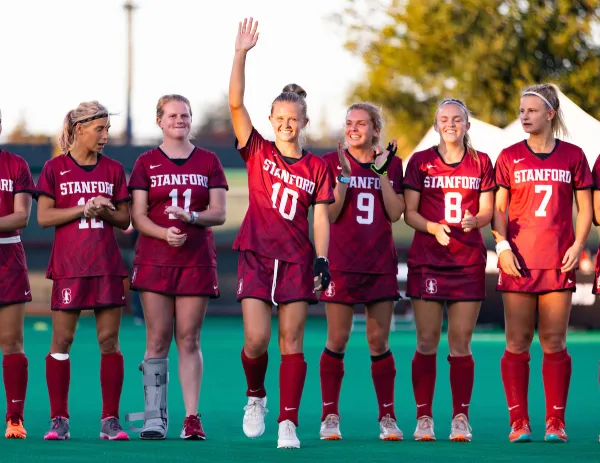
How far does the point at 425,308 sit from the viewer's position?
8594 millimetres

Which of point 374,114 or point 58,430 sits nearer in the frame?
point 58,430

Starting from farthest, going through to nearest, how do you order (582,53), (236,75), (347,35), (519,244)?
1. (347,35)
2. (582,53)
3. (519,244)
4. (236,75)

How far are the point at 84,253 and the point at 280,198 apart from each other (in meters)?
1.24

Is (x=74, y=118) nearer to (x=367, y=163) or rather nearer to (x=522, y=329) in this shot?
(x=367, y=163)

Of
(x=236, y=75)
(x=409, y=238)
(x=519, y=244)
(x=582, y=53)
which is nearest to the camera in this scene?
(x=236, y=75)

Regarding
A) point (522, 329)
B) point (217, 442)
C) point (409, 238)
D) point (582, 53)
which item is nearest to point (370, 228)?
point (522, 329)

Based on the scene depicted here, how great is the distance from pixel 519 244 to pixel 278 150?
61.2 inches

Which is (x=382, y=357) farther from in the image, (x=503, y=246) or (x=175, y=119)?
(x=175, y=119)

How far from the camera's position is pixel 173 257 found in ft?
27.7

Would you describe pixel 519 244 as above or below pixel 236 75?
below

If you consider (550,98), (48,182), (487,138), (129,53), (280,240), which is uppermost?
(129,53)

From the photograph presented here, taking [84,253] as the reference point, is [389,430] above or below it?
below

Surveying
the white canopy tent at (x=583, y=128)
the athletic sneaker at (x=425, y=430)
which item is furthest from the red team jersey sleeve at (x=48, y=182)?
the white canopy tent at (x=583, y=128)

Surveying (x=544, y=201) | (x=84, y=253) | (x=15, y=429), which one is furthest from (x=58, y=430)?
(x=544, y=201)
